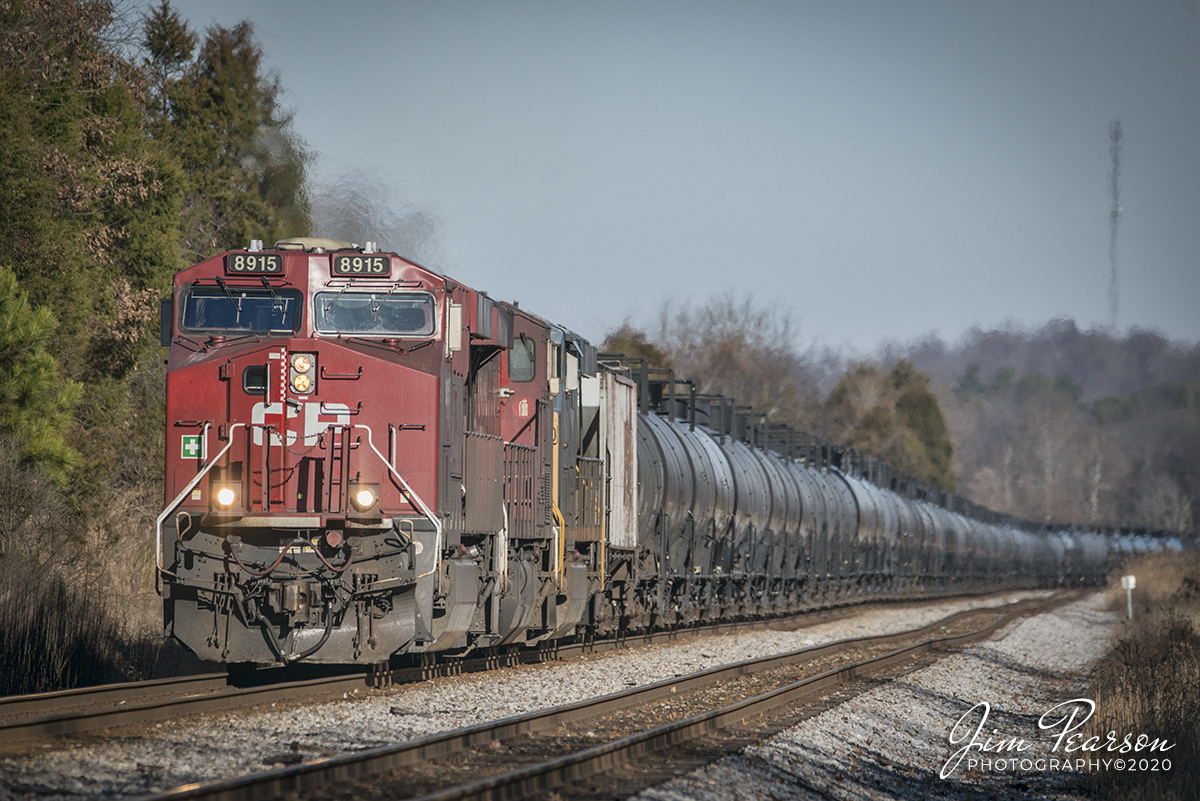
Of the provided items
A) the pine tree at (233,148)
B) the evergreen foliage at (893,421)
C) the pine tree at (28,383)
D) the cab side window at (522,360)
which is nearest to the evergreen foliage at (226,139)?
the pine tree at (233,148)

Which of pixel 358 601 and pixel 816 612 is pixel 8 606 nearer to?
pixel 358 601

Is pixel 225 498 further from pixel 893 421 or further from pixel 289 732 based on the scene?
pixel 893 421

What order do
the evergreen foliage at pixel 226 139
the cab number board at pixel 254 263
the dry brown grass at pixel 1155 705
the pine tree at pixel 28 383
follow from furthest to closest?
1. the evergreen foliage at pixel 226 139
2. the pine tree at pixel 28 383
3. the cab number board at pixel 254 263
4. the dry brown grass at pixel 1155 705

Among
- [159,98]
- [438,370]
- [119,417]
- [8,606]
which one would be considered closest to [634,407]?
[438,370]

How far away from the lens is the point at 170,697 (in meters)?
10.9

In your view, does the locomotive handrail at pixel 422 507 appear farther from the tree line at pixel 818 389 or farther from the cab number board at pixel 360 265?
the tree line at pixel 818 389

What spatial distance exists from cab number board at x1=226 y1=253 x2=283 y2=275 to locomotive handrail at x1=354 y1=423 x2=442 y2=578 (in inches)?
66.6

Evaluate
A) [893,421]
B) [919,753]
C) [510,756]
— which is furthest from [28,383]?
[893,421]

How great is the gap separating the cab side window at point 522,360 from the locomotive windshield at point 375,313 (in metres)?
2.60

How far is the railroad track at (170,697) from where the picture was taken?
28.0 feet

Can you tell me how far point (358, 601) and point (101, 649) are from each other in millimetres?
4269

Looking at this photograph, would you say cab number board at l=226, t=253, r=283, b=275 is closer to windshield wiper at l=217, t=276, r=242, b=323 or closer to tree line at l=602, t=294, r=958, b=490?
windshield wiper at l=217, t=276, r=242, b=323

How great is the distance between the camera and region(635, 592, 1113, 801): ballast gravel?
27.5ft

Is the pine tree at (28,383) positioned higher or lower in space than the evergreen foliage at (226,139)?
lower
